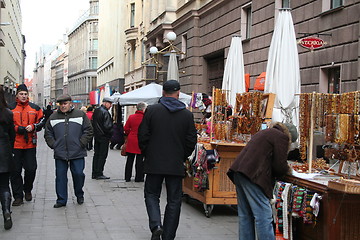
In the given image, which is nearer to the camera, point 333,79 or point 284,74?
point 284,74

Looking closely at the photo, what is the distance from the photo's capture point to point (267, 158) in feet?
18.3

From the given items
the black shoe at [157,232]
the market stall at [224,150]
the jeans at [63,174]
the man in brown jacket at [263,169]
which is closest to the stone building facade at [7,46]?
the jeans at [63,174]

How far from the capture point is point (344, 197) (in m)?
5.18

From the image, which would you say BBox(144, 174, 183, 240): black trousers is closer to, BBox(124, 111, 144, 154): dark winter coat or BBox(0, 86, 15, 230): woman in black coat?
BBox(0, 86, 15, 230): woman in black coat

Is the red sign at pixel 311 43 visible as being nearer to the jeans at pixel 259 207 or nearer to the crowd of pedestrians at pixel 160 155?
the crowd of pedestrians at pixel 160 155

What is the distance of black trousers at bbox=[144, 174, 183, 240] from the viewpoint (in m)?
6.52

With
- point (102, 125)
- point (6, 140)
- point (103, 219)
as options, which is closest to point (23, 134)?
point (6, 140)

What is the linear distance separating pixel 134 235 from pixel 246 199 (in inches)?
77.6

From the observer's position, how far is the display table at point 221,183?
28.1 feet

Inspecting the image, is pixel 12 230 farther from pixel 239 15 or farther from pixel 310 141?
pixel 239 15

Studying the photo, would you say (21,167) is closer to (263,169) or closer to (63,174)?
(63,174)

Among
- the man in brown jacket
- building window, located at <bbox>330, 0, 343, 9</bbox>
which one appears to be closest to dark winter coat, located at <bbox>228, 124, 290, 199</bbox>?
the man in brown jacket

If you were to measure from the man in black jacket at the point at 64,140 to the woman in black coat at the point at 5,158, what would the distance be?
60.4 inches

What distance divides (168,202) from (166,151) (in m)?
0.62
